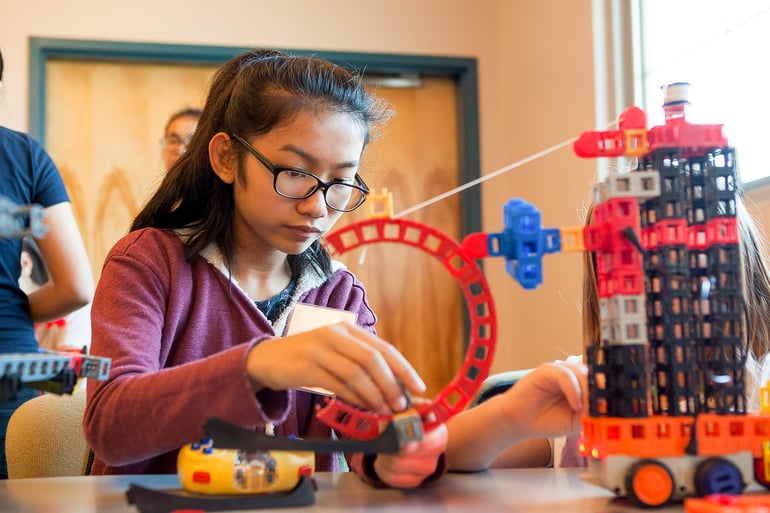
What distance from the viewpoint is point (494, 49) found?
3.09 m

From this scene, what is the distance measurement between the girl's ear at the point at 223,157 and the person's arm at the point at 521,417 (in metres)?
0.44

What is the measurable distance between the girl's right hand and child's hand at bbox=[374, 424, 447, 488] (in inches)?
2.7

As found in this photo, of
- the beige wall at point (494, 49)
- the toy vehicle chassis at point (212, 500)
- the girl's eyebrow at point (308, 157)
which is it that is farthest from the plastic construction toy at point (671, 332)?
the beige wall at point (494, 49)

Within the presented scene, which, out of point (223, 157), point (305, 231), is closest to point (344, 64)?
point (223, 157)

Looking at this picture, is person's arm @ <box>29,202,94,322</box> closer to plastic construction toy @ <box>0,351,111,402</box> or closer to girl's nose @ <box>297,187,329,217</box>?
girl's nose @ <box>297,187,329,217</box>

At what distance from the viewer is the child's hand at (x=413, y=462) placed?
0.74 m

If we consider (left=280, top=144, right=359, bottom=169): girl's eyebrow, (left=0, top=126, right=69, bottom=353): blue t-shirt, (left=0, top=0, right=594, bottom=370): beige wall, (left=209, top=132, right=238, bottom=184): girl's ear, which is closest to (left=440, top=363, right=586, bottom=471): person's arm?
(left=280, top=144, right=359, bottom=169): girl's eyebrow

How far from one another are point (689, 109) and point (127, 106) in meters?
2.53

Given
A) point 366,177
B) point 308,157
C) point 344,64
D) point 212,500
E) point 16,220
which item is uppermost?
point 344,64

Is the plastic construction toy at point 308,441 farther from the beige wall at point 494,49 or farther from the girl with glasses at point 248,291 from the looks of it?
the beige wall at point 494,49

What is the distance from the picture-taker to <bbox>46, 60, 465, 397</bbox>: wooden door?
2.87 metres

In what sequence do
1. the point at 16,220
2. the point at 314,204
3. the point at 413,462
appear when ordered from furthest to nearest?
the point at 314,204 < the point at 413,462 < the point at 16,220

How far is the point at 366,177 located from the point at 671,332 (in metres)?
2.14

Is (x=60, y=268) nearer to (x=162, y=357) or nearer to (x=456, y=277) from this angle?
(x=162, y=357)
